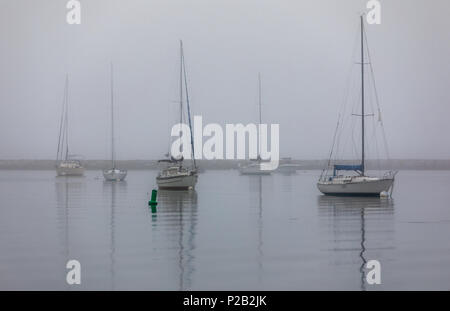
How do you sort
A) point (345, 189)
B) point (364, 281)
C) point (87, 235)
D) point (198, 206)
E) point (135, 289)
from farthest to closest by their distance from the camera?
point (345, 189) → point (198, 206) → point (87, 235) → point (364, 281) → point (135, 289)

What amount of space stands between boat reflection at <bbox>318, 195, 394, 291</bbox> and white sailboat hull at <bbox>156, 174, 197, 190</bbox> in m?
19.5

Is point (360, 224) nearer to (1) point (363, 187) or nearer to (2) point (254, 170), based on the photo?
(1) point (363, 187)

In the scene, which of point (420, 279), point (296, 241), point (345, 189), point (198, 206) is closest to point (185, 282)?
point (420, 279)

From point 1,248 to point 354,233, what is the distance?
13.8m

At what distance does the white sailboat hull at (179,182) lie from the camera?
59375 millimetres

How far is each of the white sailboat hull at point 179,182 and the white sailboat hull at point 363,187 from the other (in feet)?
49.6

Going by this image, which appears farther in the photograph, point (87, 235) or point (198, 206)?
point (198, 206)

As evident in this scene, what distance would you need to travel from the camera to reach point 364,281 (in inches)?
594

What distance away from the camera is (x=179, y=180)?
5947 centimetres

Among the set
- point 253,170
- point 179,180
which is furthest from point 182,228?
point 253,170

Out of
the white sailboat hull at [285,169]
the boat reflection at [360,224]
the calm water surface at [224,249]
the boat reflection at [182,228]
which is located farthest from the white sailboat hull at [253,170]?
the calm water surface at [224,249]

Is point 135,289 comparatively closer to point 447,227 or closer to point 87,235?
point 87,235

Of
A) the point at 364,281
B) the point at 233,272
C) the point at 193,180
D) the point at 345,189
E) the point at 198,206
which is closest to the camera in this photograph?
the point at 364,281

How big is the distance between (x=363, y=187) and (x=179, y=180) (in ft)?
62.2
